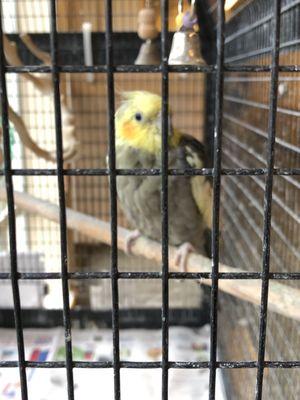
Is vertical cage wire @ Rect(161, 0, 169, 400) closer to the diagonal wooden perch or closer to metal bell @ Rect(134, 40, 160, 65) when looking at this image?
the diagonal wooden perch

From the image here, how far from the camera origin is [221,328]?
1.53 m

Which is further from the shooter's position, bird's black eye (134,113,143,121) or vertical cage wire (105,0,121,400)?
bird's black eye (134,113,143,121)

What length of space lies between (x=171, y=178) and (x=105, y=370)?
64 centimetres

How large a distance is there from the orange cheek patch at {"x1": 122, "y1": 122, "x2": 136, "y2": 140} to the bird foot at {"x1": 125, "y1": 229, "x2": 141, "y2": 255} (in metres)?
0.26

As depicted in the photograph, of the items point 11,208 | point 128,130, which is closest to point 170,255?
point 128,130

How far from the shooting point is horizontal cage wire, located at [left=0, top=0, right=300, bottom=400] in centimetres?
38

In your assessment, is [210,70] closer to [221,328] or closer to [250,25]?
[250,25]

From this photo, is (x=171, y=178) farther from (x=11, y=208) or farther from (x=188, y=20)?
(x=11, y=208)

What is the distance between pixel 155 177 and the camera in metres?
1.06

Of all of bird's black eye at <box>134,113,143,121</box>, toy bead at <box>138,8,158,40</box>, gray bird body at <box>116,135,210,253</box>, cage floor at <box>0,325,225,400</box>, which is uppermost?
toy bead at <box>138,8,158,40</box>

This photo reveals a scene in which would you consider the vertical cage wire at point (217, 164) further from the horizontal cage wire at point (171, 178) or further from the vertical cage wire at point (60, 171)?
the vertical cage wire at point (60, 171)

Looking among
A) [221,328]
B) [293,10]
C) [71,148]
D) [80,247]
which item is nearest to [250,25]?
[293,10]

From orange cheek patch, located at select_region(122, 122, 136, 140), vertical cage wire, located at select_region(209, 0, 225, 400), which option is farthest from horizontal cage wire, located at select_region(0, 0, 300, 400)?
orange cheek patch, located at select_region(122, 122, 136, 140)

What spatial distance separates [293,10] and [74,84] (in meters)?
1.55
